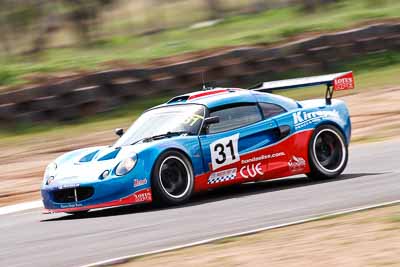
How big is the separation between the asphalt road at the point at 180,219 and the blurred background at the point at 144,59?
3.64 meters

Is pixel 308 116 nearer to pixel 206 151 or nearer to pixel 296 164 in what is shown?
Answer: pixel 296 164

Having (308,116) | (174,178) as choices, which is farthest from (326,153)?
(174,178)

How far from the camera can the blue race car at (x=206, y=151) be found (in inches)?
389

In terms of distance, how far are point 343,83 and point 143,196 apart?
10.8ft

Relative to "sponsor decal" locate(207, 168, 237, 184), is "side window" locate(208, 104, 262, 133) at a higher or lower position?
higher

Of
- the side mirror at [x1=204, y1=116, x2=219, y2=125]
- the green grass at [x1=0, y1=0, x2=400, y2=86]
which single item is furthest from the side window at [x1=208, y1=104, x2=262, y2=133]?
the green grass at [x1=0, y1=0, x2=400, y2=86]

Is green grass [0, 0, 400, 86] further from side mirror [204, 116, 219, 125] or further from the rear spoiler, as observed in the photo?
side mirror [204, 116, 219, 125]

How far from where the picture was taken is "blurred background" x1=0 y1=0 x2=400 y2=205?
19297mm

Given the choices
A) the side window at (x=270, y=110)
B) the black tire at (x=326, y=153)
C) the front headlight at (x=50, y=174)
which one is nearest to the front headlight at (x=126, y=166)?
the front headlight at (x=50, y=174)

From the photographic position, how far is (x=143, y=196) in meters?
9.85

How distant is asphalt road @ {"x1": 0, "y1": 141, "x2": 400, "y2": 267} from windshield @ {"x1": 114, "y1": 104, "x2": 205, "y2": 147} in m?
0.81

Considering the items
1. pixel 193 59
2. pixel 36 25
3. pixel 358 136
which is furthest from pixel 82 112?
pixel 36 25

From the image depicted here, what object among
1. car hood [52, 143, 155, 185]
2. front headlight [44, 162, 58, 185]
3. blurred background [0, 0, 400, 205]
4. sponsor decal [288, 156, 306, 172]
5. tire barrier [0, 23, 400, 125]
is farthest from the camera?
tire barrier [0, 23, 400, 125]

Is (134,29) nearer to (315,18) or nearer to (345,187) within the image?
(315,18)
